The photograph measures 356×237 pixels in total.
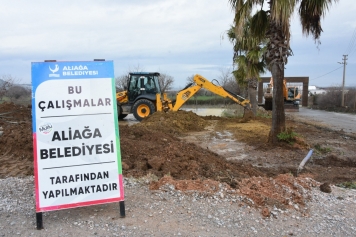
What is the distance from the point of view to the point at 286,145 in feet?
34.7

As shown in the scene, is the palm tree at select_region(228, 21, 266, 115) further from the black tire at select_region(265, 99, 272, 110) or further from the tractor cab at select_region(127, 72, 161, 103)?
the black tire at select_region(265, 99, 272, 110)

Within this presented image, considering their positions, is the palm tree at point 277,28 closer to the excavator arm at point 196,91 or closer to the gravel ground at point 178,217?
the gravel ground at point 178,217

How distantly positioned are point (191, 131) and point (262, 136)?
12.6 feet

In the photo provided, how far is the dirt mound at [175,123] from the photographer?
592 inches

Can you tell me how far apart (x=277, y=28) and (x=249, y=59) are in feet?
14.8

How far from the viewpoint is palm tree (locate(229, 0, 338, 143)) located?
10031mm

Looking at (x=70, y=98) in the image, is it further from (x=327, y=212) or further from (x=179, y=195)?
(x=327, y=212)

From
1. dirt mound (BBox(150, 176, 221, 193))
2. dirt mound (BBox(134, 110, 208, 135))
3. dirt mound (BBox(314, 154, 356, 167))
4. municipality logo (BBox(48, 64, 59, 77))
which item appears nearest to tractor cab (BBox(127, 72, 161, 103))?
dirt mound (BBox(134, 110, 208, 135))

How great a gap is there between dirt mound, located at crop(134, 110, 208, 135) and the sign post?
10.3 metres

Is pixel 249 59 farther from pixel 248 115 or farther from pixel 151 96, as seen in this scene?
pixel 151 96

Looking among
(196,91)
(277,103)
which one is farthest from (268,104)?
(277,103)

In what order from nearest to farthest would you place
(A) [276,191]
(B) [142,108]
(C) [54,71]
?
(C) [54,71] < (A) [276,191] < (B) [142,108]

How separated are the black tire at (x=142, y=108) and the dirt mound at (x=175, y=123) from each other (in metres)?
2.56

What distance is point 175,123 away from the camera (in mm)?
15938
